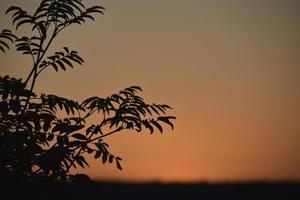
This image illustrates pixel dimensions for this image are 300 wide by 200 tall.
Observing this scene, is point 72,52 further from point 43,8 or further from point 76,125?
point 76,125

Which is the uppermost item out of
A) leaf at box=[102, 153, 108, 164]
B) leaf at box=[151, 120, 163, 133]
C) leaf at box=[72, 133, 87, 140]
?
leaf at box=[151, 120, 163, 133]

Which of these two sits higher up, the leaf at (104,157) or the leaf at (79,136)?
the leaf at (79,136)

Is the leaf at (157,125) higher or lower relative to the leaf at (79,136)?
higher

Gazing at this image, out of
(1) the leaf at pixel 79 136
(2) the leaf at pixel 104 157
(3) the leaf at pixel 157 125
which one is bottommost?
(2) the leaf at pixel 104 157

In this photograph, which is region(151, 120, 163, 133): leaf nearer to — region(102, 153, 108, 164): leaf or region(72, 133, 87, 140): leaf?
region(102, 153, 108, 164): leaf

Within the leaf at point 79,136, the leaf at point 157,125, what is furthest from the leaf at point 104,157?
the leaf at point 157,125

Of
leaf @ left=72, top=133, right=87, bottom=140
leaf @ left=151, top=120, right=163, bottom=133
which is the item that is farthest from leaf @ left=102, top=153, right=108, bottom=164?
leaf @ left=151, top=120, right=163, bottom=133

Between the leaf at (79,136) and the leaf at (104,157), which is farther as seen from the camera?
the leaf at (104,157)

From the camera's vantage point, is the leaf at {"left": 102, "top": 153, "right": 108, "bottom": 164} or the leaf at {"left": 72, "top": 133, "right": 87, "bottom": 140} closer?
the leaf at {"left": 72, "top": 133, "right": 87, "bottom": 140}

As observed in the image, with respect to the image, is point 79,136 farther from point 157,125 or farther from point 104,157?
point 157,125

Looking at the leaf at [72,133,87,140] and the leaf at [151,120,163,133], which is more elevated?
the leaf at [151,120,163,133]

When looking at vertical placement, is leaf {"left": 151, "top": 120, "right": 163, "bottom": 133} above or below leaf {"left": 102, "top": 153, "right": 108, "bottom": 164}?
above

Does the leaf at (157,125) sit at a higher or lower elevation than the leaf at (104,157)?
higher

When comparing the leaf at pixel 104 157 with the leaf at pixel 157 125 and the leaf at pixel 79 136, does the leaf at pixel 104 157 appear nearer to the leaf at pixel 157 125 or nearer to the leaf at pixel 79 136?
the leaf at pixel 79 136
